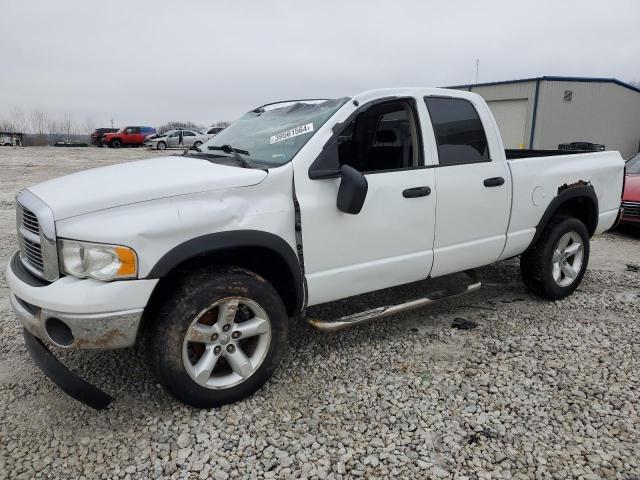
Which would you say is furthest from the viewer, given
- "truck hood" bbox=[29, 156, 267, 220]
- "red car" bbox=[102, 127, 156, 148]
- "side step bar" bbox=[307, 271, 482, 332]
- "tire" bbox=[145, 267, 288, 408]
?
"red car" bbox=[102, 127, 156, 148]

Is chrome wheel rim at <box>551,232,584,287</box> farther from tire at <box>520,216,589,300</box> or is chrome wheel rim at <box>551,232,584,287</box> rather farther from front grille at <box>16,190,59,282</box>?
front grille at <box>16,190,59,282</box>

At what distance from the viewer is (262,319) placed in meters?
2.96

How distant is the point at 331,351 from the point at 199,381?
3.89 ft

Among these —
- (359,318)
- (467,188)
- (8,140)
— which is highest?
(467,188)

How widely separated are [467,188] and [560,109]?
19.0 meters

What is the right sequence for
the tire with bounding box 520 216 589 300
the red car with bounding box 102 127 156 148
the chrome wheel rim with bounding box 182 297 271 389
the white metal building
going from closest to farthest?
the chrome wheel rim with bounding box 182 297 271 389 < the tire with bounding box 520 216 589 300 < the white metal building < the red car with bounding box 102 127 156 148

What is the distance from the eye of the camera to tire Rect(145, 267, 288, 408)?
106 inches

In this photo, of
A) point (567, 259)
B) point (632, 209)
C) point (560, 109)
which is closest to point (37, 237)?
point (567, 259)

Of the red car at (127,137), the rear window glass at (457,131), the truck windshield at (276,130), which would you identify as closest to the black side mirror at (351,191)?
the truck windshield at (276,130)

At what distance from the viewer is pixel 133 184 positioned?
2.77 m

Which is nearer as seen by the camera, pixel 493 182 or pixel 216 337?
pixel 216 337

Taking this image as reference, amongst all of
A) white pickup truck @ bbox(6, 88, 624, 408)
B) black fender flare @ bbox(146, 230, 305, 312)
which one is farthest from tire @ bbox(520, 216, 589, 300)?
black fender flare @ bbox(146, 230, 305, 312)

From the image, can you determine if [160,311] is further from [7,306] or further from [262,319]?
[7,306]

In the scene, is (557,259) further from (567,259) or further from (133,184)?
(133,184)
